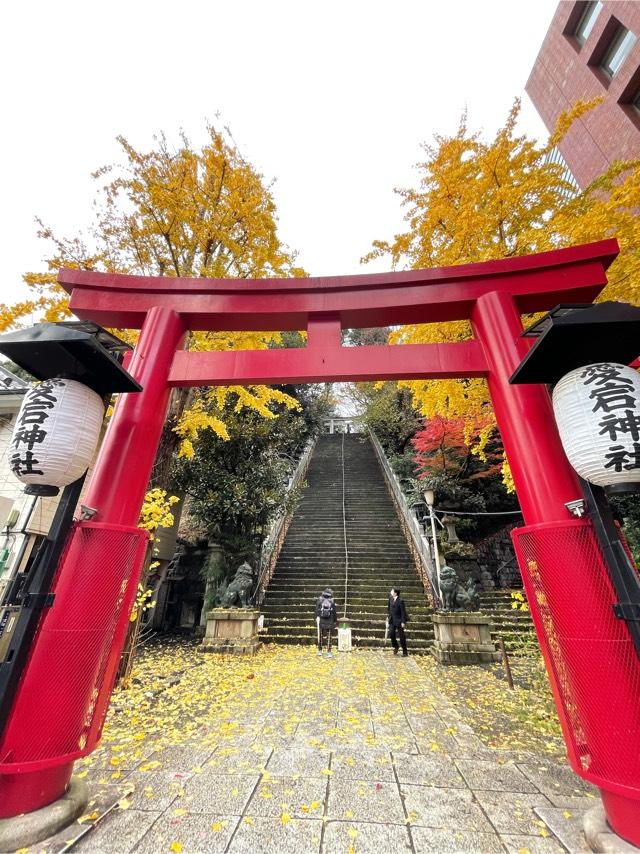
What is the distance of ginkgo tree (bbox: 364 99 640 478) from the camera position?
5.04 m

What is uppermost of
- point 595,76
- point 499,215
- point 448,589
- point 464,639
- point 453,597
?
point 595,76

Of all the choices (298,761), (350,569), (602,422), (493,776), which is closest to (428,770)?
(493,776)

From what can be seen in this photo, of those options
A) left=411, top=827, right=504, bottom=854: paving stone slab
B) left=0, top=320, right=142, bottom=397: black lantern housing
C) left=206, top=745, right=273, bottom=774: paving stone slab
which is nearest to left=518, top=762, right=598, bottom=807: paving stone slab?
left=411, top=827, right=504, bottom=854: paving stone slab

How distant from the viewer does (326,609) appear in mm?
7957

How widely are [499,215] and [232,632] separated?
9.86 m

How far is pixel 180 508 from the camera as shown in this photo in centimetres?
1212

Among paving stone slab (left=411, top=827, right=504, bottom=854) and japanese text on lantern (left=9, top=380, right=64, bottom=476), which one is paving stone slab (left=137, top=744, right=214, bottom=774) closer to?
paving stone slab (left=411, top=827, right=504, bottom=854)

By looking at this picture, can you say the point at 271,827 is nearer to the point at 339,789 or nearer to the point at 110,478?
the point at 339,789

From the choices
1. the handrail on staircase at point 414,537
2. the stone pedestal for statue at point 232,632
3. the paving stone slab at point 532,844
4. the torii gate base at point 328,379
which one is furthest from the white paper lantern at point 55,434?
the handrail on staircase at point 414,537

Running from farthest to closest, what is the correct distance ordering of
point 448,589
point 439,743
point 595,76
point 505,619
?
1. point 595,76
2. point 505,619
3. point 448,589
4. point 439,743

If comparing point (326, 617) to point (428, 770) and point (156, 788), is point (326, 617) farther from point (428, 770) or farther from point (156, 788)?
point (156, 788)

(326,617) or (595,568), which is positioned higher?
(595,568)

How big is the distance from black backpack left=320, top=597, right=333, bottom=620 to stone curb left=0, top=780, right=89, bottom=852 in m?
5.75

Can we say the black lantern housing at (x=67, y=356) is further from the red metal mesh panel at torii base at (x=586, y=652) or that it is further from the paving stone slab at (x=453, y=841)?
the paving stone slab at (x=453, y=841)
